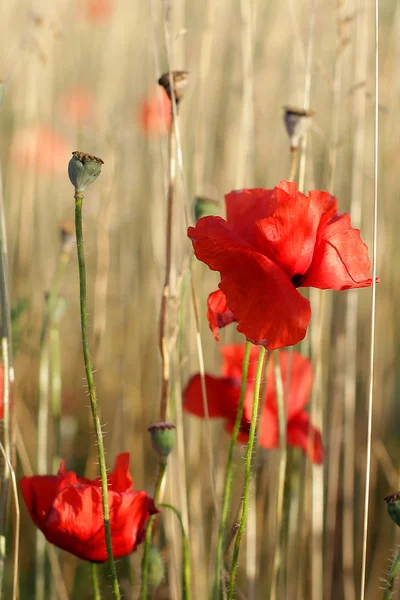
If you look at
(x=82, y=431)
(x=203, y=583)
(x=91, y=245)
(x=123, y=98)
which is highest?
(x=123, y=98)

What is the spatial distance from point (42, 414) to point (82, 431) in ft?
1.78

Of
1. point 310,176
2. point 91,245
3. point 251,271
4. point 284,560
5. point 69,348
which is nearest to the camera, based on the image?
point 251,271

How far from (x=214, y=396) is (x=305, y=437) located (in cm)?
12

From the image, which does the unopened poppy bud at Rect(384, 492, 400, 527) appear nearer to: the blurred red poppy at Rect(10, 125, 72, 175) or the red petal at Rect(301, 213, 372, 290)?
the red petal at Rect(301, 213, 372, 290)

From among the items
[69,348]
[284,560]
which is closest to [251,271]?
[284,560]

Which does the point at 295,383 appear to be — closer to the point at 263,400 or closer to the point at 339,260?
the point at 263,400

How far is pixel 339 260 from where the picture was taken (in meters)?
0.50

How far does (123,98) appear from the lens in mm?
1854

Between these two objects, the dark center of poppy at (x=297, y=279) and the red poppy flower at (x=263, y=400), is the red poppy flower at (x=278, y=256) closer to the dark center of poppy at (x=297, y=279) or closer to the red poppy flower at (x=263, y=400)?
the dark center of poppy at (x=297, y=279)

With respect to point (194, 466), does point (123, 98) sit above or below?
above

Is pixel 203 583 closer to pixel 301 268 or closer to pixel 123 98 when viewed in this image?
pixel 301 268

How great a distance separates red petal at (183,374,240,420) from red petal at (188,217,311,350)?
0.79ft

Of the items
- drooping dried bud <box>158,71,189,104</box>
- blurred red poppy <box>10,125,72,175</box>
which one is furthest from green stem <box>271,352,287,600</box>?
blurred red poppy <box>10,125,72,175</box>

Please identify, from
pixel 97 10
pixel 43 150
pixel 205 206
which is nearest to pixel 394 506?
pixel 205 206
